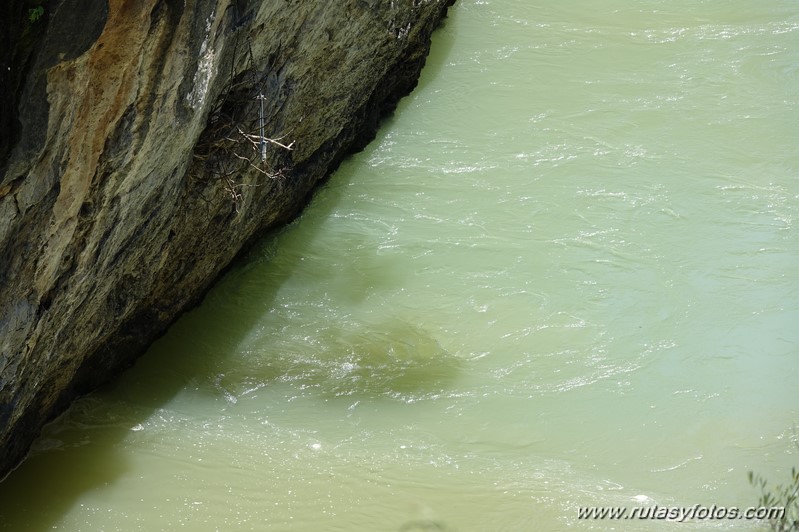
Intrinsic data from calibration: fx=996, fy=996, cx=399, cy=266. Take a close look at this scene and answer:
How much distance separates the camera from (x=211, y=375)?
5.96 meters

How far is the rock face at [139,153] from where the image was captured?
146 inches

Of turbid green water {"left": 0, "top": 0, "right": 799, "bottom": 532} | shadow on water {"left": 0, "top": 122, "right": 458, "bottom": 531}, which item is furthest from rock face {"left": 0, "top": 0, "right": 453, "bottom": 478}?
turbid green water {"left": 0, "top": 0, "right": 799, "bottom": 532}

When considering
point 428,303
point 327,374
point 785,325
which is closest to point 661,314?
point 785,325

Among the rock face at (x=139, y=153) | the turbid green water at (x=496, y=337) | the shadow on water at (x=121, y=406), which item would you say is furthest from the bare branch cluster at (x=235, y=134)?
the turbid green water at (x=496, y=337)

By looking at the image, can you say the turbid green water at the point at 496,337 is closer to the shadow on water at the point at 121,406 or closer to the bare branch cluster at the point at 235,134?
the shadow on water at the point at 121,406

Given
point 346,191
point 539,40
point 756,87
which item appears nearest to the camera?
point 346,191

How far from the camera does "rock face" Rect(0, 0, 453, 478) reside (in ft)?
12.1

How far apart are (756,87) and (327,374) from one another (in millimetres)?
5079

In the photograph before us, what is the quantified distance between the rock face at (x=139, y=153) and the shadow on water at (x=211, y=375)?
0.13 meters

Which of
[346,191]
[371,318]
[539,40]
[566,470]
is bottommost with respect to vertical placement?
[566,470]

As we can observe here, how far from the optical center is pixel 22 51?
143 inches

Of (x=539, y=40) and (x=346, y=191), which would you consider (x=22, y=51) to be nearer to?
(x=346, y=191)

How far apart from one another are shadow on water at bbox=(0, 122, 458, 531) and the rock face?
5.0 inches

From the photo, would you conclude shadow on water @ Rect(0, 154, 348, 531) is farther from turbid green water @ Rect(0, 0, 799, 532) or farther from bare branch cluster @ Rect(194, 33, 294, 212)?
bare branch cluster @ Rect(194, 33, 294, 212)
